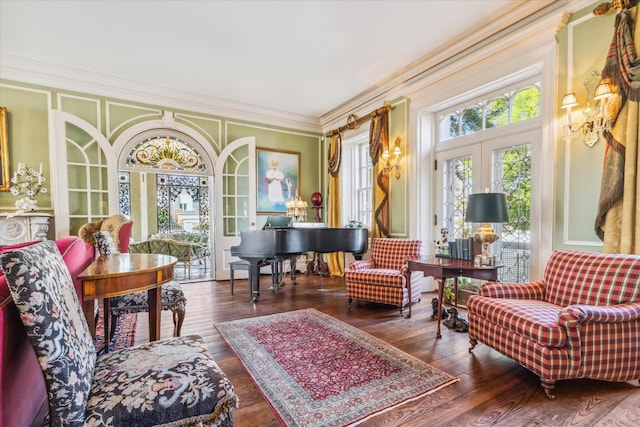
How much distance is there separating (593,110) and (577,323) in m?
1.90

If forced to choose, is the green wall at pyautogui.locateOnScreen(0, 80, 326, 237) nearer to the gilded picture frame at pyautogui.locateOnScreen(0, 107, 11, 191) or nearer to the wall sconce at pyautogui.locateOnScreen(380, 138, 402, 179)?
the gilded picture frame at pyautogui.locateOnScreen(0, 107, 11, 191)

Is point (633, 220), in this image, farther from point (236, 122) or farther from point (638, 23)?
point (236, 122)

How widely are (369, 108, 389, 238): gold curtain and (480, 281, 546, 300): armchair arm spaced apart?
7.71 feet

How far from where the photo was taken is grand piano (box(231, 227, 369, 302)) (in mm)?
3789

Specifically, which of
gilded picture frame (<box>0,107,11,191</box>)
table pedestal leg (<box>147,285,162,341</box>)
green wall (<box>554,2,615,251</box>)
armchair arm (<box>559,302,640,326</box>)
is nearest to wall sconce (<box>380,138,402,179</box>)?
green wall (<box>554,2,615,251</box>)

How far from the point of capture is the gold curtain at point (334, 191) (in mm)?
5730

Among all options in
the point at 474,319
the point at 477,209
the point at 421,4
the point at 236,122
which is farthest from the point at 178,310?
the point at 236,122

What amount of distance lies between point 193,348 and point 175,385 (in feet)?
0.96

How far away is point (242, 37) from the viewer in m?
3.50

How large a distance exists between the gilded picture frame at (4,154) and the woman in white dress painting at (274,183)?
12.1 ft

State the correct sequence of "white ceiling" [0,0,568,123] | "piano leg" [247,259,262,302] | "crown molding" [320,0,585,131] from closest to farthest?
"crown molding" [320,0,585,131], "white ceiling" [0,0,568,123], "piano leg" [247,259,262,302]

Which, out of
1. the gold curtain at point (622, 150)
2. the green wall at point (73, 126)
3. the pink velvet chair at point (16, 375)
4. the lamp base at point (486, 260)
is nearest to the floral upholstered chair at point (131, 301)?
the pink velvet chair at point (16, 375)

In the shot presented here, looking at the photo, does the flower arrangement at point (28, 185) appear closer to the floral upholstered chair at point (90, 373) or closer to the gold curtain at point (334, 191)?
the floral upholstered chair at point (90, 373)

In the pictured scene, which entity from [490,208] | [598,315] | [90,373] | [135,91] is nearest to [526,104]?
[490,208]
